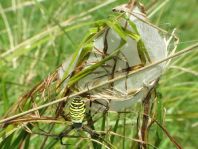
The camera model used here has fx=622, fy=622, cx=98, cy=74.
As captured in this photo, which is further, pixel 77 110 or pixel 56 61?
pixel 56 61

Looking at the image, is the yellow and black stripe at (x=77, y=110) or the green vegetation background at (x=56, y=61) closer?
the yellow and black stripe at (x=77, y=110)

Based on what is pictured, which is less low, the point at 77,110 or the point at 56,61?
the point at 56,61

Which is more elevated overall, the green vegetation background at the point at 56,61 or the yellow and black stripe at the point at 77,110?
the green vegetation background at the point at 56,61

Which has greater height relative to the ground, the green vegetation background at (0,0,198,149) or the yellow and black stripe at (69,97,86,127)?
the green vegetation background at (0,0,198,149)

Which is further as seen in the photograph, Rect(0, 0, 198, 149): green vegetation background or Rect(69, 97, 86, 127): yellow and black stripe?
Rect(0, 0, 198, 149): green vegetation background
